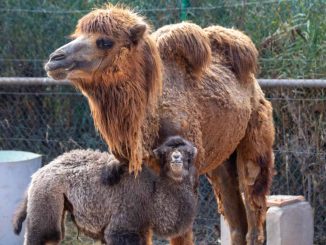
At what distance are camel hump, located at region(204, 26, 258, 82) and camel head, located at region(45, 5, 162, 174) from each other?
122 centimetres

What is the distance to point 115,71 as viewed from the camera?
4344mm

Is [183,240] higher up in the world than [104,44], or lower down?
lower down

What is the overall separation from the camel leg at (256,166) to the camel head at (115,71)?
139 cm

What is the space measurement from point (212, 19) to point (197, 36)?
2651 millimetres

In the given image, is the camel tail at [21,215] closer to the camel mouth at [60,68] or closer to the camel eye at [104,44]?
the camel mouth at [60,68]

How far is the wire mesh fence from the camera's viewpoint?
7.15 metres

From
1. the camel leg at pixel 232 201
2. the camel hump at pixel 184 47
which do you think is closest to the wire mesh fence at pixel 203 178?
the camel leg at pixel 232 201

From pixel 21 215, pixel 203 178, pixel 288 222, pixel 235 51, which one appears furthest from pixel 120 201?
pixel 203 178

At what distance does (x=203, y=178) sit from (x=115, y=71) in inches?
137

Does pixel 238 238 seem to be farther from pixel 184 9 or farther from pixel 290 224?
pixel 184 9

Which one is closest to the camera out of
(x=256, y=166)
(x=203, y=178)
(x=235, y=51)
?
(x=235, y=51)

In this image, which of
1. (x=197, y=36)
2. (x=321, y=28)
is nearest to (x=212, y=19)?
(x=321, y=28)

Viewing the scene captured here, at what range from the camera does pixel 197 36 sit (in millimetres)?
5137

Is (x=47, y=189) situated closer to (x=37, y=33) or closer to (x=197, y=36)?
(x=197, y=36)
